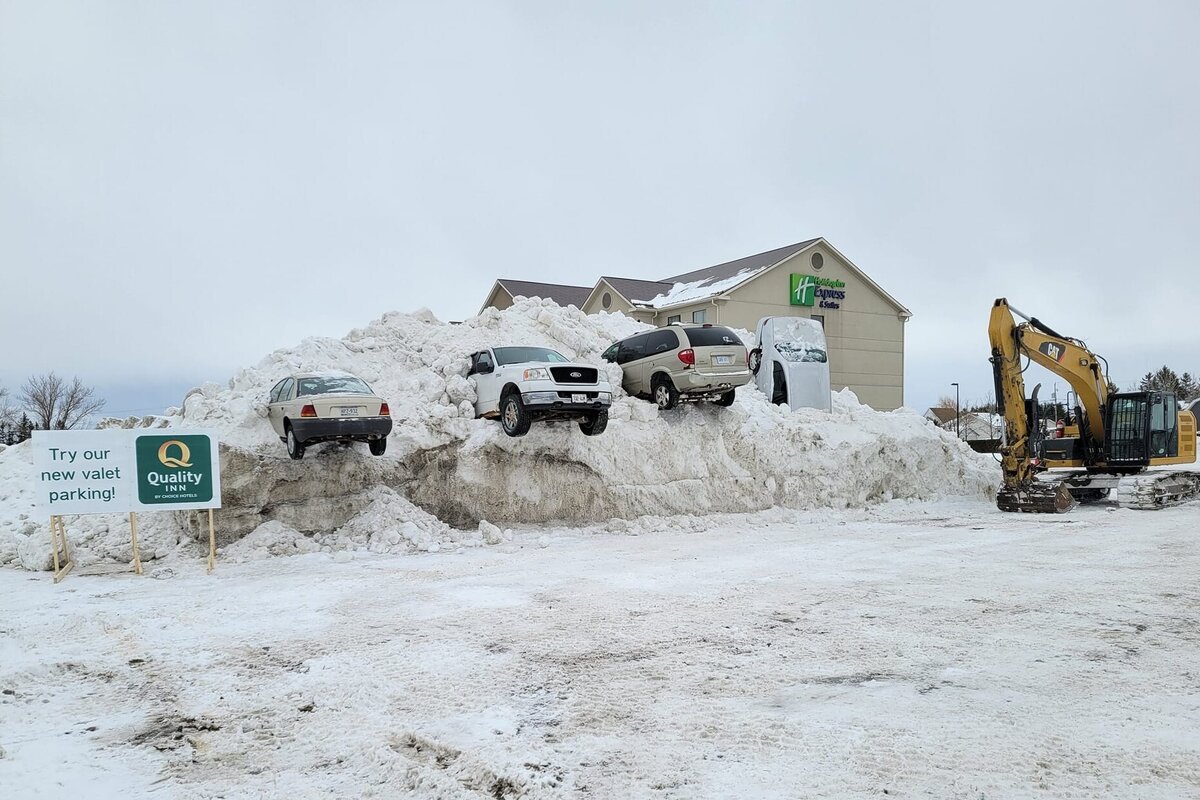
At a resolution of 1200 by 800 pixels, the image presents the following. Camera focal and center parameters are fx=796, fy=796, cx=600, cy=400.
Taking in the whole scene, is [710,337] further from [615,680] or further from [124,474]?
[615,680]

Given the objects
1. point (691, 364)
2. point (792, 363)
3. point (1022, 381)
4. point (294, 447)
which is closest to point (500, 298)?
point (792, 363)

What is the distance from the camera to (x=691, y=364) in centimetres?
1752

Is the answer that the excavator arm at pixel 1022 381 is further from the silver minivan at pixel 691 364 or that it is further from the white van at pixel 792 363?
the silver minivan at pixel 691 364

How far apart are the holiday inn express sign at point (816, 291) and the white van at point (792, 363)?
50.6ft

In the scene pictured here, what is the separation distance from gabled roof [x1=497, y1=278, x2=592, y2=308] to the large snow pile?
21498mm

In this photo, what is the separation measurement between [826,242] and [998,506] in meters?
21.8

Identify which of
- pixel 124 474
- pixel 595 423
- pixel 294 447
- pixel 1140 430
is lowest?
pixel 124 474

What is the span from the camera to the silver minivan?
1753 centimetres

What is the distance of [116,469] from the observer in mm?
12305

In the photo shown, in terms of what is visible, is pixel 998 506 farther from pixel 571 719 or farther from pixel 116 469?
pixel 116 469

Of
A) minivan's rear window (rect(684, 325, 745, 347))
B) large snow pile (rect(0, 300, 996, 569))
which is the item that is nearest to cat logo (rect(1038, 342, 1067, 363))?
large snow pile (rect(0, 300, 996, 569))

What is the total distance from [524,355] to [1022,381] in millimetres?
11806

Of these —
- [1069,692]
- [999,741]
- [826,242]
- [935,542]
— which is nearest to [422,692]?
[999,741]

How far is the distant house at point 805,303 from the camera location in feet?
117
